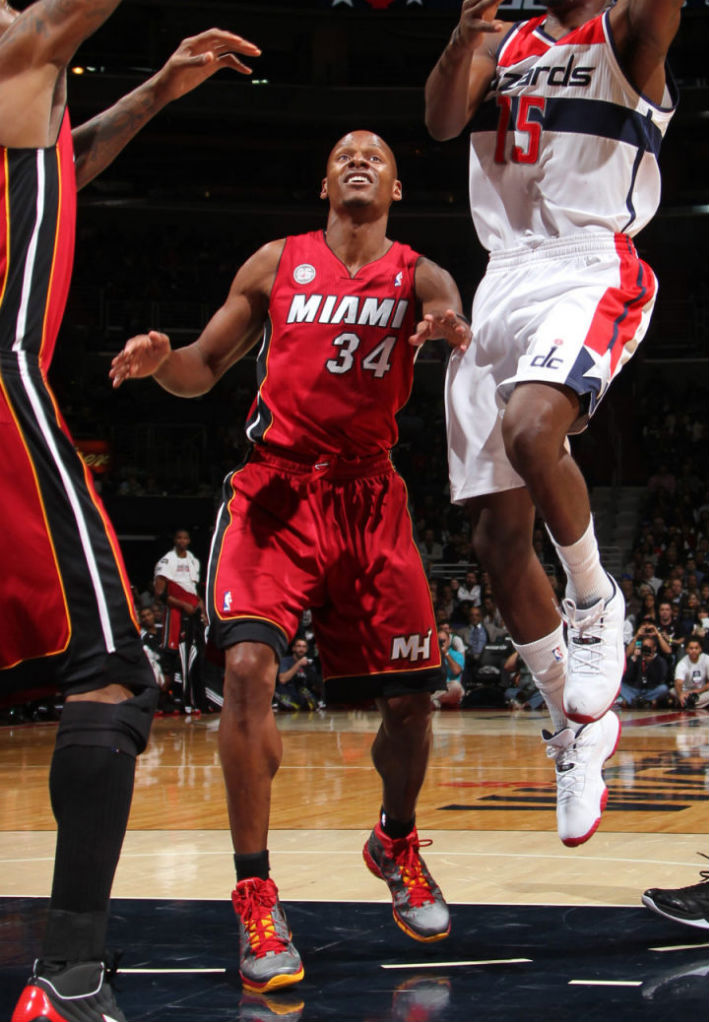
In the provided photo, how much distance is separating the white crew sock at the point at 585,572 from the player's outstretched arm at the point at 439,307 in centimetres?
68

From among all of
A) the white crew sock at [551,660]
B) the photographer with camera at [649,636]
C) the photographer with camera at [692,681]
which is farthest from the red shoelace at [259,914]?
the photographer with camera at [649,636]

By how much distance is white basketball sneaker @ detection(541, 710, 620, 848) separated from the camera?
3.72 m

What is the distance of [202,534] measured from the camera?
20938 mm

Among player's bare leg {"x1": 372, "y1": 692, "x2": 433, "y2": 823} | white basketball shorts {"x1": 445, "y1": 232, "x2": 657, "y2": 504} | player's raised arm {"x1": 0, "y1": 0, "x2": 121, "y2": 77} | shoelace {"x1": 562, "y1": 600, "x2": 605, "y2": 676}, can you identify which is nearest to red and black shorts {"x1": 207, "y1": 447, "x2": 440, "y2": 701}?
player's bare leg {"x1": 372, "y1": 692, "x2": 433, "y2": 823}

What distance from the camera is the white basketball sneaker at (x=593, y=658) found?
12.0 feet

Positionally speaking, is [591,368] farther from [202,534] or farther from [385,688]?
[202,534]

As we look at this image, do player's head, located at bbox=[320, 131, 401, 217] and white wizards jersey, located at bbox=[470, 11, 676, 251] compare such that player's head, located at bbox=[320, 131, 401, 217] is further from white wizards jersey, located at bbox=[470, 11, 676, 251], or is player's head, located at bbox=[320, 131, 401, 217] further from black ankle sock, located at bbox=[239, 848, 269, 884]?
black ankle sock, located at bbox=[239, 848, 269, 884]

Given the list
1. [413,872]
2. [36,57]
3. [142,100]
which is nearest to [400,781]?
[413,872]

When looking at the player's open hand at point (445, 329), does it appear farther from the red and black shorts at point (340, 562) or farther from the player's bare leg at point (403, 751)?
the player's bare leg at point (403, 751)

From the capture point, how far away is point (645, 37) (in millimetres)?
3693

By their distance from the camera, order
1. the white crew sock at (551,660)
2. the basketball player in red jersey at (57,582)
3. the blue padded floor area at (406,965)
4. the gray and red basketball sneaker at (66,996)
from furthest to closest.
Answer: the white crew sock at (551,660)
the blue padded floor area at (406,965)
the basketball player in red jersey at (57,582)
the gray and red basketball sneaker at (66,996)

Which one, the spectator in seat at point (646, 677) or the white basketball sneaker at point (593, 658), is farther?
the spectator in seat at point (646, 677)

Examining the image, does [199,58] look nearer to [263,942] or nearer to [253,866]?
[253,866]

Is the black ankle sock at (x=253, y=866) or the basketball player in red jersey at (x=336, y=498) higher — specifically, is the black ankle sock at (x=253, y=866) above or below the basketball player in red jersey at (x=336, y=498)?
below
